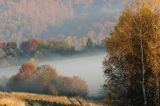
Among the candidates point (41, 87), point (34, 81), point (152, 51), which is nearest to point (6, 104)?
point (152, 51)

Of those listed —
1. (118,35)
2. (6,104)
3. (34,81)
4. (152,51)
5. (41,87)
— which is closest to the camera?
(6,104)

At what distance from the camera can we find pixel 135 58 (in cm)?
5691

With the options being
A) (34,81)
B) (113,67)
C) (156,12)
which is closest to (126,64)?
(113,67)

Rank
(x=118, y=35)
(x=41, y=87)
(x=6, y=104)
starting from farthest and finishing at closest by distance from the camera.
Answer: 1. (x=41, y=87)
2. (x=118, y=35)
3. (x=6, y=104)

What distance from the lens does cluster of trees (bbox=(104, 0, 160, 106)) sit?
55.0 m

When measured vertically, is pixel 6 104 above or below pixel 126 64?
below

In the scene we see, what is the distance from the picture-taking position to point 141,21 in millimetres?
57656

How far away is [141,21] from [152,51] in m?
4.63

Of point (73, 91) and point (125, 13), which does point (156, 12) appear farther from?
point (73, 91)

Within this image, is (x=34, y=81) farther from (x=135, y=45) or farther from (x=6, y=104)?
(x=6, y=104)

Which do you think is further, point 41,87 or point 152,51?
point 41,87

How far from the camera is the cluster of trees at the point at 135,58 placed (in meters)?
55.0

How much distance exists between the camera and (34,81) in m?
197

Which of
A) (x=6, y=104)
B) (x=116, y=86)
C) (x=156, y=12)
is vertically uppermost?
(x=156, y=12)
